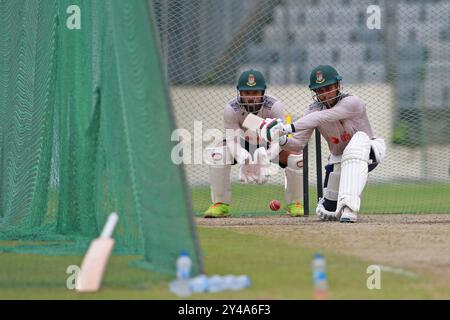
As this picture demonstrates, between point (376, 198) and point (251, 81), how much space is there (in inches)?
218

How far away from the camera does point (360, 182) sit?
1068 cm

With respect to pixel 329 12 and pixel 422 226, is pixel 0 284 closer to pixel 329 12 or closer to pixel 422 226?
pixel 422 226

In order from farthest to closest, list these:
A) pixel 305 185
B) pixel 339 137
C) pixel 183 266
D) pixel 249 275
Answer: pixel 305 185, pixel 339 137, pixel 249 275, pixel 183 266

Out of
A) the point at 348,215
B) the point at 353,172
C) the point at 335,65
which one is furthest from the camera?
the point at 335,65

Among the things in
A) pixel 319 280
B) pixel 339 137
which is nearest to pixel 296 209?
pixel 339 137

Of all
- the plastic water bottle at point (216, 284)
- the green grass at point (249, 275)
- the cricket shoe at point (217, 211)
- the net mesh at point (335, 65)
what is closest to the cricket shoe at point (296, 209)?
the cricket shoe at point (217, 211)

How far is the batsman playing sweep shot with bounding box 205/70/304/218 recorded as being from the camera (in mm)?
11961

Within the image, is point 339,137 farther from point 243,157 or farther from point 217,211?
point 217,211

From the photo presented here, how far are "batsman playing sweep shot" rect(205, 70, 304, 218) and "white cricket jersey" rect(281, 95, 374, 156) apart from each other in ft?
2.36

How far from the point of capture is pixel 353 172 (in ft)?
35.0

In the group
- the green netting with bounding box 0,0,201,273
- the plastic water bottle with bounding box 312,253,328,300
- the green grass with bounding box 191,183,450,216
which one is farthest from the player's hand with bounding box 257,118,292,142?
the plastic water bottle with bounding box 312,253,328,300

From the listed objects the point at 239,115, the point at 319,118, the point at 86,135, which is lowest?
the point at 86,135
